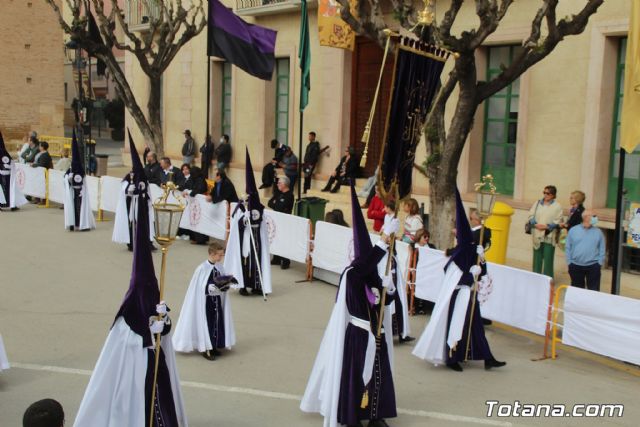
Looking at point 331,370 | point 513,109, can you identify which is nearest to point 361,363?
point 331,370

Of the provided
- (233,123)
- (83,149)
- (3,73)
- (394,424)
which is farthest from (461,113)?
(3,73)

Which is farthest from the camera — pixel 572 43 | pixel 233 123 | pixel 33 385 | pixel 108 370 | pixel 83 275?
pixel 233 123

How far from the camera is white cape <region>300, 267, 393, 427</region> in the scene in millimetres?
7133

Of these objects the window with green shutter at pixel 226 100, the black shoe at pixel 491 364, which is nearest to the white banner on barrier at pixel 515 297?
the black shoe at pixel 491 364

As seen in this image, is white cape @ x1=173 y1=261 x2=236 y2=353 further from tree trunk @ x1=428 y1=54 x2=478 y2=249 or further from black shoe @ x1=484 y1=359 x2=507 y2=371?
tree trunk @ x1=428 y1=54 x2=478 y2=249

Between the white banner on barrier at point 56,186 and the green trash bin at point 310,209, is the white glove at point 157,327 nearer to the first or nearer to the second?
the green trash bin at point 310,209

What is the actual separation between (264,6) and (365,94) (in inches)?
167

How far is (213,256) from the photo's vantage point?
929 centimetres

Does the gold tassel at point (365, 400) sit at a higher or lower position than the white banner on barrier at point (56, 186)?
lower

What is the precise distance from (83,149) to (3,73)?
20.0 m

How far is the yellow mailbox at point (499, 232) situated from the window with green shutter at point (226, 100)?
13289 mm

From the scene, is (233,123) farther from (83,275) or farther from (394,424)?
(394,424)

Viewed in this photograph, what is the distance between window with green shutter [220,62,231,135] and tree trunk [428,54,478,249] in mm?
13301

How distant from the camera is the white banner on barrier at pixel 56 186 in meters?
21.3
